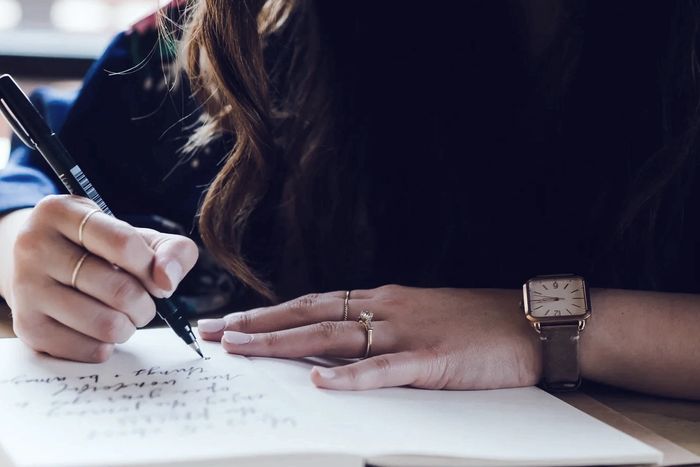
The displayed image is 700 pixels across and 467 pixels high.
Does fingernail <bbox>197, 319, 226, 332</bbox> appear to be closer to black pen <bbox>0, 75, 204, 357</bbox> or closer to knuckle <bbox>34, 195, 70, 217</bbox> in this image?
black pen <bbox>0, 75, 204, 357</bbox>

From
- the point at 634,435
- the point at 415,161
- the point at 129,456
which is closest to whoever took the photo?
the point at 129,456

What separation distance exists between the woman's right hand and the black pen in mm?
18

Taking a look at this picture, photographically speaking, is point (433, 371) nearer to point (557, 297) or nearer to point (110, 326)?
point (557, 297)

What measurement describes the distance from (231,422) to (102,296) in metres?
0.18

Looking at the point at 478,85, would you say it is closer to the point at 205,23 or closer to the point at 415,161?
the point at 415,161

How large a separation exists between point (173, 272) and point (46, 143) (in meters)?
0.17

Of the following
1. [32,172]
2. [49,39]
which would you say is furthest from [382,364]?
[49,39]

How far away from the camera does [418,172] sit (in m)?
1.00

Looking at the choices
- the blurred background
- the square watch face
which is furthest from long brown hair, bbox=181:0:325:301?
the blurred background

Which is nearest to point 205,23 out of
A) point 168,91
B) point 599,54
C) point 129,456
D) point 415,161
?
point 168,91

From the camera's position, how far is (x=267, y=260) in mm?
1049

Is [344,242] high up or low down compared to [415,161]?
down

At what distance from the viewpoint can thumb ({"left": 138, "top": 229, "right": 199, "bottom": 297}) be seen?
1.97 feet

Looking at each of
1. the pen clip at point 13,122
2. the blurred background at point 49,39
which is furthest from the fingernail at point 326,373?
the blurred background at point 49,39
